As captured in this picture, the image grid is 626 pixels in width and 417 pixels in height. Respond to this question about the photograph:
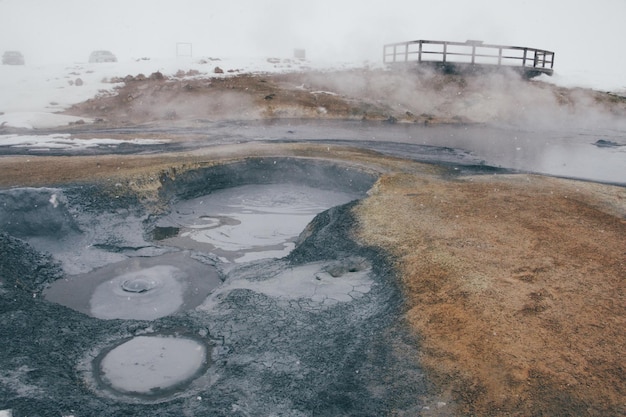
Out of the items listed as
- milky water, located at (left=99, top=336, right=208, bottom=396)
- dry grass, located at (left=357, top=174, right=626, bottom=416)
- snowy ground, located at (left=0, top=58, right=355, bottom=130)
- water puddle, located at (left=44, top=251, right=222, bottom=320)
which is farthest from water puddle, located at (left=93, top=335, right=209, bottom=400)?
snowy ground, located at (left=0, top=58, right=355, bottom=130)

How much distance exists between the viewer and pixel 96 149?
37.4 ft

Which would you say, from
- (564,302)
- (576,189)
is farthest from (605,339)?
(576,189)

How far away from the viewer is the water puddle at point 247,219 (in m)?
7.51

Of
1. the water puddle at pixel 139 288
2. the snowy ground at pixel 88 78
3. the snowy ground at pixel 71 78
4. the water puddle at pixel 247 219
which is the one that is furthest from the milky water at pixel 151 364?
the snowy ground at pixel 88 78

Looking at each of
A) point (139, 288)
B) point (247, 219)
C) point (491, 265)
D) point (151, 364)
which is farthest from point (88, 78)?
point (491, 265)

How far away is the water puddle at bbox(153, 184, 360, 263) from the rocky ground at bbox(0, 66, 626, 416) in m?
0.81

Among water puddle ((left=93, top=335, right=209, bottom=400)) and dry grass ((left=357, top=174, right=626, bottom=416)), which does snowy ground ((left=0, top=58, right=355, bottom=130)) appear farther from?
dry grass ((left=357, top=174, right=626, bottom=416))

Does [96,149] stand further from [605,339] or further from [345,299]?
[605,339]

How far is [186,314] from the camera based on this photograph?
193 inches

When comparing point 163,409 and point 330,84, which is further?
point 330,84

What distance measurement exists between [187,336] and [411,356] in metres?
2.19

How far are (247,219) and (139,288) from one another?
3214mm

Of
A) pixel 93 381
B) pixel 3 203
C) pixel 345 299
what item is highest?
pixel 3 203

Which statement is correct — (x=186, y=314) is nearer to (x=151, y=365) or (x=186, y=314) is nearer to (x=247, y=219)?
(x=151, y=365)
